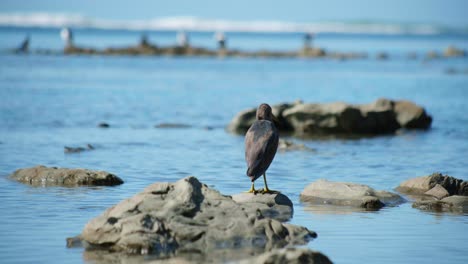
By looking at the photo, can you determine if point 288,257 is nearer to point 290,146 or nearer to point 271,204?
point 271,204

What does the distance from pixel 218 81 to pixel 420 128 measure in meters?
26.7

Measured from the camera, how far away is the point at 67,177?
1612 cm

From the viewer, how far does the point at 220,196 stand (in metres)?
11.6

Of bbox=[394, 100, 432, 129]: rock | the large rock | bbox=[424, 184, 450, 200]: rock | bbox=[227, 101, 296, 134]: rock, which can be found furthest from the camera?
bbox=[394, 100, 432, 129]: rock

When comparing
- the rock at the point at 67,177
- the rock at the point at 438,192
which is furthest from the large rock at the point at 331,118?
the rock at the point at 438,192

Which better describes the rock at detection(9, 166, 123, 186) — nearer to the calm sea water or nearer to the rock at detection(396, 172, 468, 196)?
the calm sea water

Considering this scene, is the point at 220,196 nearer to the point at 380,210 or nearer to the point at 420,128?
the point at 380,210

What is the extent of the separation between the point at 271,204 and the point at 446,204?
2867mm

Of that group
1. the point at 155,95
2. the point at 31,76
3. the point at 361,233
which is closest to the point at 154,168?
the point at 361,233

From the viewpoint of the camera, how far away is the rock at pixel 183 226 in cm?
1087

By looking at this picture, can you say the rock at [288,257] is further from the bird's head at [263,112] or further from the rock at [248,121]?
the rock at [248,121]

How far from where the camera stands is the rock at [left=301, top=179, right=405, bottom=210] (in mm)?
14320

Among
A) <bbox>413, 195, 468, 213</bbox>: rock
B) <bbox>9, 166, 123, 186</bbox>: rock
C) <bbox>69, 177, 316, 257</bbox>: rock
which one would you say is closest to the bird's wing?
<bbox>69, 177, 316, 257</bbox>: rock

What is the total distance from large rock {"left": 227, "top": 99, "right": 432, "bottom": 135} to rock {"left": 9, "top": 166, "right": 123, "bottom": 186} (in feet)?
35.5
